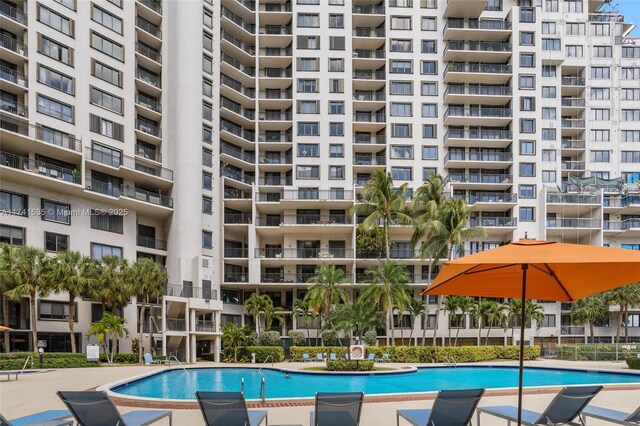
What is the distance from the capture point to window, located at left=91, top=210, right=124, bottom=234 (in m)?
40.7

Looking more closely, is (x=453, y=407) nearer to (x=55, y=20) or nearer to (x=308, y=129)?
(x=55, y=20)

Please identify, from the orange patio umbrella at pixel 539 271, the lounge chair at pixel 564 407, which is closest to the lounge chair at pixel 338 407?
the orange patio umbrella at pixel 539 271

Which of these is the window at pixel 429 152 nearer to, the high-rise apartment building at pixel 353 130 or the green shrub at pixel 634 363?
the high-rise apartment building at pixel 353 130

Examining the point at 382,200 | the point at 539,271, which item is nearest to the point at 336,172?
the point at 382,200

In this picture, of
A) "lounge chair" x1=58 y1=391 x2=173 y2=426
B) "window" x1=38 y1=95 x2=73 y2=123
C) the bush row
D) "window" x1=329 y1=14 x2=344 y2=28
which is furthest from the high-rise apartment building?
"lounge chair" x1=58 y1=391 x2=173 y2=426

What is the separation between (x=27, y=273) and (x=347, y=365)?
1958 cm

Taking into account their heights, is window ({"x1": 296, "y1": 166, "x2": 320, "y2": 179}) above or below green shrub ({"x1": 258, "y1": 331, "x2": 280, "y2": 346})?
above

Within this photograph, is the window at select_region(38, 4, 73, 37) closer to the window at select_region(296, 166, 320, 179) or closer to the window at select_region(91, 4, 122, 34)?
the window at select_region(91, 4, 122, 34)

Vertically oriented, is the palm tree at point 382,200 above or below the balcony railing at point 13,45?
below

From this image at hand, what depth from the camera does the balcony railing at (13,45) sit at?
1395 inches

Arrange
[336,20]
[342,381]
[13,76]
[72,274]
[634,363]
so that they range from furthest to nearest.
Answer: [336,20] < [13,76] < [72,274] < [634,363] < [342,381]

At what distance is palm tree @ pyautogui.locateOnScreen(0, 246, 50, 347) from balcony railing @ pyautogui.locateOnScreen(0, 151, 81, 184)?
6.01 metres

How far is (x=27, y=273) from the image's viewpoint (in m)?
31.3

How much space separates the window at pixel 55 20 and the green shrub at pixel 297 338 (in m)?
29.6
